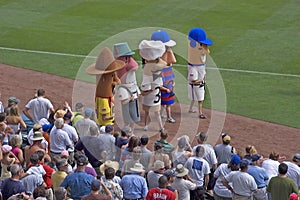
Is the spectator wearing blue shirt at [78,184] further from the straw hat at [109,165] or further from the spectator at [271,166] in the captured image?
the spectator at [271,166]

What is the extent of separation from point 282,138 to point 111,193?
19.7ft

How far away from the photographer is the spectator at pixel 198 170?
1193cm

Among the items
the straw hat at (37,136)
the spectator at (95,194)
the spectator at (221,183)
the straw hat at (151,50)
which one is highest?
the straw hat at (151,50)

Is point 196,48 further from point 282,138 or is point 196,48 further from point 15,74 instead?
point 15,74

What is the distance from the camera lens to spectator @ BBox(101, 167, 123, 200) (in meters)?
10.6

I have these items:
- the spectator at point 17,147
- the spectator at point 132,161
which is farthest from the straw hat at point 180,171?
the spectator at point 17,147

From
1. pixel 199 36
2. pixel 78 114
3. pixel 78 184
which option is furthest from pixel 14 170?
pixel 199 36

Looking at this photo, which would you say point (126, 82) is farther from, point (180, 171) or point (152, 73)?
point (180, 171)

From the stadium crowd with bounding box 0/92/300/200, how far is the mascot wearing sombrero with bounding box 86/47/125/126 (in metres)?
1.17

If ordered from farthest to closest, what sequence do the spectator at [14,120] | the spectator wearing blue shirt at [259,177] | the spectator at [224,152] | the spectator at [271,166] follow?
the spectator at [14,120] < the spectator at [224,152] < the spectator at [271,166] < the spectator wearing blue shirt at [259,177]

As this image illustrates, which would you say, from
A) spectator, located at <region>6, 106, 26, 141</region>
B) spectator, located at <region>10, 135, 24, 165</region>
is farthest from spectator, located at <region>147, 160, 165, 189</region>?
spectator, located at <region>6, 106, 26, 141</region>

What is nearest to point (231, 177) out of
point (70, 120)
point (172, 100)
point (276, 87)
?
point (70, 120)

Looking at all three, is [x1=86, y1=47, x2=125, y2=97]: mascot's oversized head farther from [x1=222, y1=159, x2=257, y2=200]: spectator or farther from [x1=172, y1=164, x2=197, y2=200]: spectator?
[x1=222, y1=159, x2=257, y2=200]: spectator

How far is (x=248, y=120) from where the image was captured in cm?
1661
